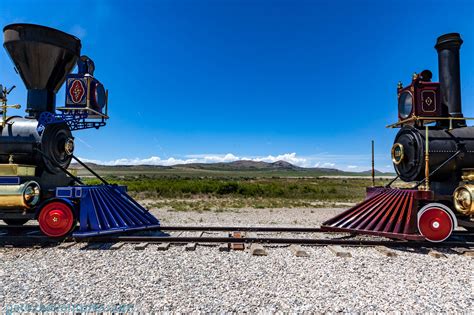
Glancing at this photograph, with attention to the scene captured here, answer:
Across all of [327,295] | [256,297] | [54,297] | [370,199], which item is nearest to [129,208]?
[54,297]

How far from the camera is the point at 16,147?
7.36m

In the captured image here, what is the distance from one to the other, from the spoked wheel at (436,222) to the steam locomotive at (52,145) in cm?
673

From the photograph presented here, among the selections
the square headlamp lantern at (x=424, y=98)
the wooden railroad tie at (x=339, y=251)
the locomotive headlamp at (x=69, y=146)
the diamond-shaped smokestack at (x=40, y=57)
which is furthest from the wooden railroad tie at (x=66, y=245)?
the square headlamp lantern at (x=424, y=98)

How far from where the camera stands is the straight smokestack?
318 inches

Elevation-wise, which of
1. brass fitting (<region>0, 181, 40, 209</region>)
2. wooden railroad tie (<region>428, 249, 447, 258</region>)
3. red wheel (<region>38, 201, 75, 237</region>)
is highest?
brass fitting (<region>0, 181, 40, 209</region>)

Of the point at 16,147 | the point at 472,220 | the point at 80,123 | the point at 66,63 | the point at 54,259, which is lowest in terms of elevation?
the point at 54,259

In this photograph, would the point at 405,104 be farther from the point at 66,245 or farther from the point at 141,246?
the point at 66,245

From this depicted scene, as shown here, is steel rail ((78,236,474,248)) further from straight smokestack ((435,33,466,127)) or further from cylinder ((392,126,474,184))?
straight smokestack ((435,33,466,127))

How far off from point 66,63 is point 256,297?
25.4 ft

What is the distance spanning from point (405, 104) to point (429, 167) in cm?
194

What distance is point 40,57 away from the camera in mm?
7754

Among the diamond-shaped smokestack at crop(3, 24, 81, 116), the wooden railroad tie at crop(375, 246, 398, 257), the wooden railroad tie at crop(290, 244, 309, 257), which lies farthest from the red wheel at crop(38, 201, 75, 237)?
the wooden railroad tie at crop(375, 246, 398, 257)

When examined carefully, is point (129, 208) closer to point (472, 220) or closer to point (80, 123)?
point (80, 123)

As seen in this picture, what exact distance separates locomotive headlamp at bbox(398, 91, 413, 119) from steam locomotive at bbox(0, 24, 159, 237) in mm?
7544
